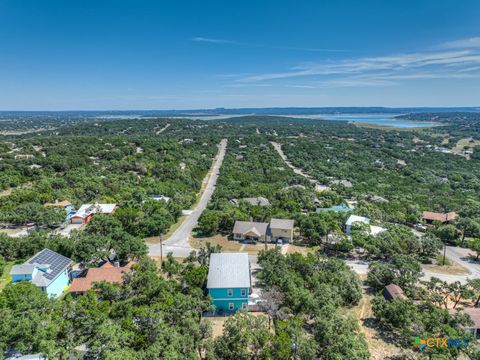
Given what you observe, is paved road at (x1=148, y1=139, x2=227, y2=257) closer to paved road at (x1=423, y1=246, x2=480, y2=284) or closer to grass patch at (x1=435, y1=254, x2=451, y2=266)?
paved road at (x1=423, y1=246, x2=480, y2=284)

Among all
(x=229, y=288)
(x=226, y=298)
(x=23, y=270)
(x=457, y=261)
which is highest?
(x=23, y=270)

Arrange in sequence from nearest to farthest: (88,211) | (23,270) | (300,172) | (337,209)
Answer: (23,270)
(88,211)
(337,209)
(300,172)

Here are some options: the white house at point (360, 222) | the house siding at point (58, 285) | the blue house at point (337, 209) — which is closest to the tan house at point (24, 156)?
the house siding at point (58, 285)

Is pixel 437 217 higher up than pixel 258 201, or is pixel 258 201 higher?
pixel 258 201

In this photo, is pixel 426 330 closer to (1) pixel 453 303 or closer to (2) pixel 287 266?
(1) pixel 453 303

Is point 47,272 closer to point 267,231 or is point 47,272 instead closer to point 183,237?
point 183,237

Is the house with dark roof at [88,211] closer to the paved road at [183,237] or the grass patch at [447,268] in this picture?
the paved road at [183,237]

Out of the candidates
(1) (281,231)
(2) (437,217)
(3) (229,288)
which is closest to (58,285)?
(3) (229,288)
